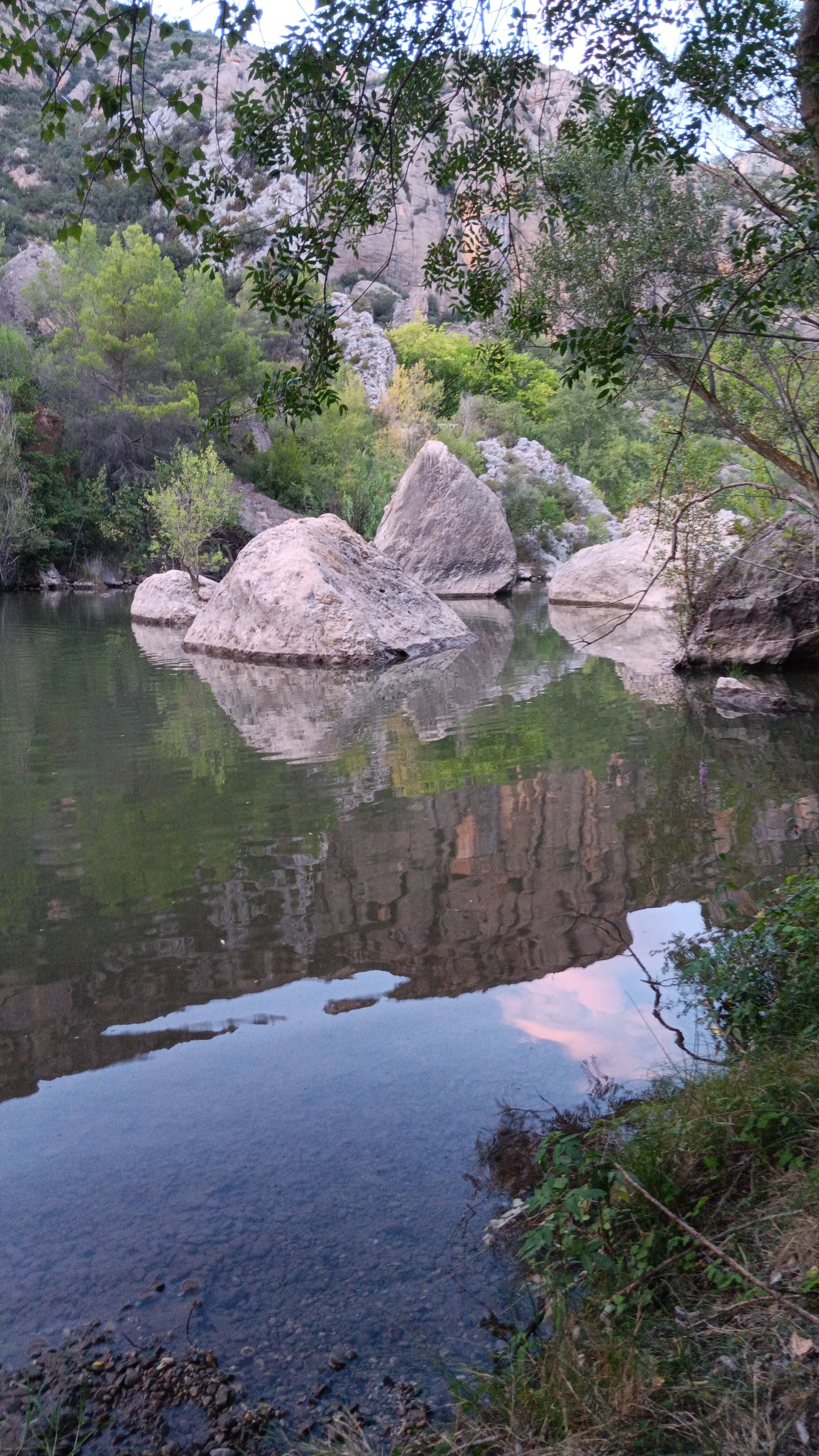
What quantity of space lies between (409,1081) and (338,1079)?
28 cm

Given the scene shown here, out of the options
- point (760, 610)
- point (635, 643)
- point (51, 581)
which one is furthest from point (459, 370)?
point (760, 610)

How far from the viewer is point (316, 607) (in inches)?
654

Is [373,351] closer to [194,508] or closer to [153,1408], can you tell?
[194,508]

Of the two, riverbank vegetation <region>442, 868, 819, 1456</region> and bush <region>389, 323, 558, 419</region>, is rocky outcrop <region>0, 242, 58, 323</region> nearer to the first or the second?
bush <region>389, 323, 558, 419</region>

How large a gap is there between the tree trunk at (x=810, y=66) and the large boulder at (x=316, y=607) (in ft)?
41.9

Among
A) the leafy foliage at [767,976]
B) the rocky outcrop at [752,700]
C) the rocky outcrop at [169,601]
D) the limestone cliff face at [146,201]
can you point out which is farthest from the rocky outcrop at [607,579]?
the limestone cliff face at [146,201]

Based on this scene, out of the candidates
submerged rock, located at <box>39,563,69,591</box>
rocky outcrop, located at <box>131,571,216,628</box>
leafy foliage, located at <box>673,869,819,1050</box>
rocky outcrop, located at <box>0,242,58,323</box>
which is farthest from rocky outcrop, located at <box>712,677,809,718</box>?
rocky outcrop, located at <box>0,242,58,323</box>

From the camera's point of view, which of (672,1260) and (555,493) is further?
(555,493)

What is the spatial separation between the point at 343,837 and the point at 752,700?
6.91m

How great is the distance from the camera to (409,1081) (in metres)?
3.97

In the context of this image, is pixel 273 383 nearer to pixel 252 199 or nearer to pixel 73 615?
pixel 252 199

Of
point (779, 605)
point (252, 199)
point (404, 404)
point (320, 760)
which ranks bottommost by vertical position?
point (320, 760)

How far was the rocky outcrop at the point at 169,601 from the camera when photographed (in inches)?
958

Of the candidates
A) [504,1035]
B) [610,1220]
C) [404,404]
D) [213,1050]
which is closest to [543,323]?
[504,1035]
